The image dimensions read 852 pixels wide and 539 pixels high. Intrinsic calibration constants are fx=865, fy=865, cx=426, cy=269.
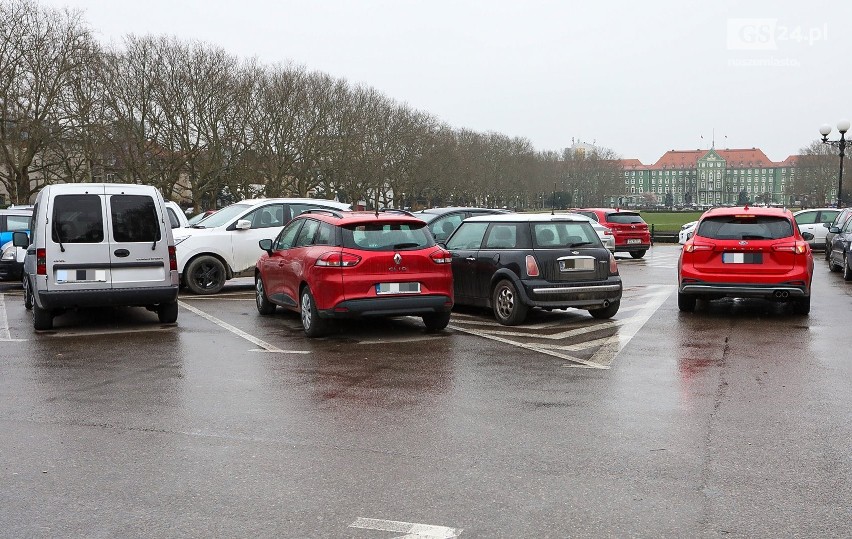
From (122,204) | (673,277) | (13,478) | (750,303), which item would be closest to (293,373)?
(13,478)

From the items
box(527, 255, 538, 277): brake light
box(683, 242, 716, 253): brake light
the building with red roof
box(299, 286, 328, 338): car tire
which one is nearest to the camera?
box(299, 286, 328, 338): car tire

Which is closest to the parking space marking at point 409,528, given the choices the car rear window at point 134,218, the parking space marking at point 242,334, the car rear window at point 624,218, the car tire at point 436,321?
the parking space marking at point 242,334

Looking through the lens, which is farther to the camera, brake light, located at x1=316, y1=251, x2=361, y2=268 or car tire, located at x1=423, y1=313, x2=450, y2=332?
car tire, located at x1=423, y1=313, x2=450, y2=332

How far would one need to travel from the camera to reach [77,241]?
1091cm

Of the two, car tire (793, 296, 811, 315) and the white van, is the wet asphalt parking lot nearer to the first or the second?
the white van

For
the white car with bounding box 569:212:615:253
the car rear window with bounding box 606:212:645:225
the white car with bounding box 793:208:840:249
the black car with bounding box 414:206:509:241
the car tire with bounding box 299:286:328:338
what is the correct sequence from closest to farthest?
the car tire with bounding box 299:286:328:338, the black car with bounding box 414:206:509:241, the white car with bounding box 569:212:615:253, the car rear window with bounding box 606:212:645:225, the white car with bounding box 793:208:840:249

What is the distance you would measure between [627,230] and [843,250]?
28.1 ft

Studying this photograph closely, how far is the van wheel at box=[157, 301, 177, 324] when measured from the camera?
11852 mm

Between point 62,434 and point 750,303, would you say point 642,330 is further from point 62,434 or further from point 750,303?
point 62,434

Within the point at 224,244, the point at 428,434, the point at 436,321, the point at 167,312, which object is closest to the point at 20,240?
the point at 167,312

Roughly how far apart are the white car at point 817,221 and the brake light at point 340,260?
76.2 feet

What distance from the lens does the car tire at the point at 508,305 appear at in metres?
11.3

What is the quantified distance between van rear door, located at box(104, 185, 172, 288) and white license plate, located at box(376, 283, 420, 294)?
3110 millimetres

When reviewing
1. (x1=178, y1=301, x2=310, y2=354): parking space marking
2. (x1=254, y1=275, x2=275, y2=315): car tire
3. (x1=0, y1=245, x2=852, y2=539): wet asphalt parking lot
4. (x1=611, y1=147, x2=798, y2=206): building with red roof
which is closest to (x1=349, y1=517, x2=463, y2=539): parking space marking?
(x1=0, y1=245, x2=852, y2=539): wet asphalt parking lot
